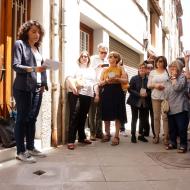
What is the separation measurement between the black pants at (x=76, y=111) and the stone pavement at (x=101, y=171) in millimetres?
333

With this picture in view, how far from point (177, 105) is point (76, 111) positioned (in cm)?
183

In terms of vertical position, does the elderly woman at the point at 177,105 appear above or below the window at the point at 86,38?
below

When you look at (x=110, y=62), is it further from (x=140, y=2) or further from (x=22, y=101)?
(x=140, y=2)

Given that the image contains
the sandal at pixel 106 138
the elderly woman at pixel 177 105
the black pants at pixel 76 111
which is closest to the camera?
the elderly woman at pixel 177 105

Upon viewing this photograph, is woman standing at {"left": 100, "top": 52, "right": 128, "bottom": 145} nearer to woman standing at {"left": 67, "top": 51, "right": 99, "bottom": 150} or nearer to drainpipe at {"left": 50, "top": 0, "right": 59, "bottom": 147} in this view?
woman standing at {"left": 67, "top": 51, "right": 99, "bottom": 150}

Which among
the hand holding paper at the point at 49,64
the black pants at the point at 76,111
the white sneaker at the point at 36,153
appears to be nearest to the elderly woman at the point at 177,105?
the black pants at the point at 76,111

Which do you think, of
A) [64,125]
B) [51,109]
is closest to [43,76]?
[51,109]

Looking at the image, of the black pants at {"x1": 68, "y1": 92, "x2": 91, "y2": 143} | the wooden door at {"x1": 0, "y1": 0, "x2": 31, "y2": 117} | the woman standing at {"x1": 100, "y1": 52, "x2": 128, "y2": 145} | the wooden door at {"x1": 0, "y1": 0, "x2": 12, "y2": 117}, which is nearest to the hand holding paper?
the wooden door at {"x1": 0, "y1": 0, "x2": 31, "y2": 117}

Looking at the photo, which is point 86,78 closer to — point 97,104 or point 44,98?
point 97,104

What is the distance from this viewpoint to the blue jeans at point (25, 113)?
5273 mm

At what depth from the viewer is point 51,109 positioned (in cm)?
675

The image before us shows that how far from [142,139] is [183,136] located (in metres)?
1.45

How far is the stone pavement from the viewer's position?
4.36m

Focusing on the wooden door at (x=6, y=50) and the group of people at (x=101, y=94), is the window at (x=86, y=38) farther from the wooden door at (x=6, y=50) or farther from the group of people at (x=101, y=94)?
the wooden door at (x=6, y=50)
